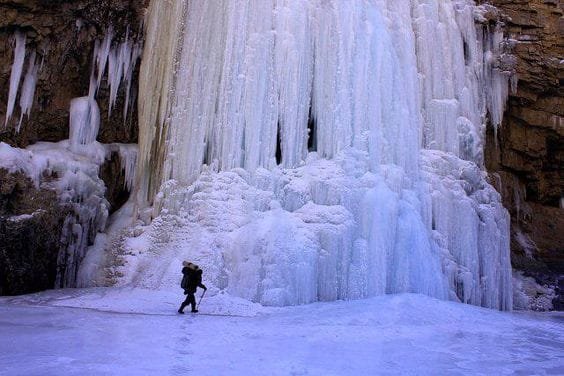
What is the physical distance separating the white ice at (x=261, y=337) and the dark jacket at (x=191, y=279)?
1.36ft

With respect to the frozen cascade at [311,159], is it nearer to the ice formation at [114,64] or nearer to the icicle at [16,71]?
the ice formation at [114,64]

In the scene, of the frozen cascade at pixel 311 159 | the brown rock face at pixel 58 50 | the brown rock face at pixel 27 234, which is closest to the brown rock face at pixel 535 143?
the frozen cascade at pixel 311 159

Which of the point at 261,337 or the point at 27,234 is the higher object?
the point at 27,234

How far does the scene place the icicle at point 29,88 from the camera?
11438 millimetres

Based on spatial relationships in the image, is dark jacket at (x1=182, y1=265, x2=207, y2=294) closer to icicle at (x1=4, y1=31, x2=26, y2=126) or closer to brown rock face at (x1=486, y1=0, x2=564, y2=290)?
icicle at (x1=4, y1=31, x2=26, y2=126)

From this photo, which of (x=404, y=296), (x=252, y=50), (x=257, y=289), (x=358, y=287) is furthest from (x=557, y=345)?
(x=252, y=50)

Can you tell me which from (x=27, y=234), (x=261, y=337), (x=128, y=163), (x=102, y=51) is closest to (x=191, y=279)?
(x=261, y=337)

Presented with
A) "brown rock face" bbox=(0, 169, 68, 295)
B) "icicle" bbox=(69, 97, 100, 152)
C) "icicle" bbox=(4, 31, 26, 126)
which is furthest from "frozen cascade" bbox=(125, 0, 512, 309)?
"icicle" bbox=(4, 31, 26, 126)

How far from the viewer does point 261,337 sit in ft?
20.8

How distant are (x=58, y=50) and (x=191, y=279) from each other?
6.49m

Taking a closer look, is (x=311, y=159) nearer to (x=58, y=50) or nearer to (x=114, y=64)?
(x=114, y=64)

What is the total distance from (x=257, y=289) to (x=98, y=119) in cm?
580

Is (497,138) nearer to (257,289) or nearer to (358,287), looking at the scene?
(358,287)

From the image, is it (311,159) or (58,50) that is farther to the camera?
(58,50)
